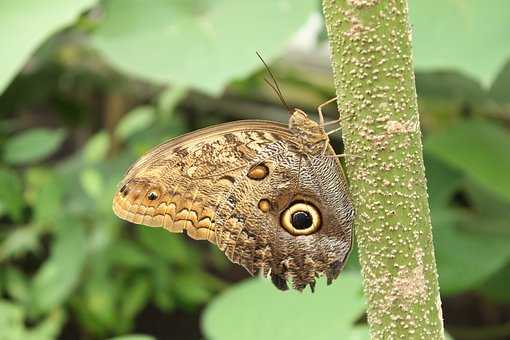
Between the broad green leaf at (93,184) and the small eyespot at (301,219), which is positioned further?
the broad green leaf at (93,184)

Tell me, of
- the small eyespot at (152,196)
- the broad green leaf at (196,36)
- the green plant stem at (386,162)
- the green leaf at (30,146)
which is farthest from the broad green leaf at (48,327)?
the green plant stem at (386,162)

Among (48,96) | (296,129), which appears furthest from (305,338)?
(48,96)

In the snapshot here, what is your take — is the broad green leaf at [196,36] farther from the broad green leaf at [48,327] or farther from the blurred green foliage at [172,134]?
the broad green leaf at [48,327]

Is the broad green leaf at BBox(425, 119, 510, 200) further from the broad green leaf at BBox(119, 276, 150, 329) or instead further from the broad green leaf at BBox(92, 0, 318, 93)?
the broad green leaf at BBox(119, 276, 150, 329)

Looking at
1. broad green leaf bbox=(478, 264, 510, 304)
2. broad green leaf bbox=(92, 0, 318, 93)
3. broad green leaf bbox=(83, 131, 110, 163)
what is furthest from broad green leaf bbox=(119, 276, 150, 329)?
broad green leaf bbox=(478, 264, 510, 304)

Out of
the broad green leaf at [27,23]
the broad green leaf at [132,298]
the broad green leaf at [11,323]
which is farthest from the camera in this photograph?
the broad green leaf at [132,298]

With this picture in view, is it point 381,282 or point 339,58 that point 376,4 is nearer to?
point 339,58

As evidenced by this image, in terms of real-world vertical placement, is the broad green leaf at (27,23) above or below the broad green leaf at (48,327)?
above
